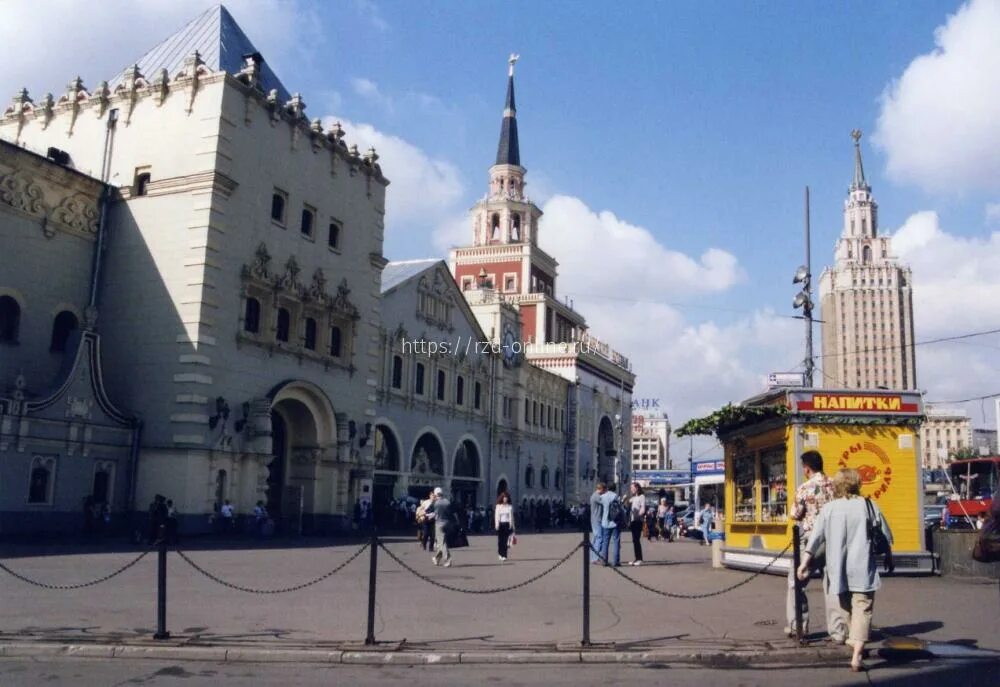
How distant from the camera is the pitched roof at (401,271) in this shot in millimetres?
45219

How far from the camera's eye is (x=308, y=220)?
3434cm

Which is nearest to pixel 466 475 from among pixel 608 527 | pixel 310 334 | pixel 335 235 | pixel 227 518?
pixel 310 334

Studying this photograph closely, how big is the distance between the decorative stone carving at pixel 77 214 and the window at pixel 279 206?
224 inches

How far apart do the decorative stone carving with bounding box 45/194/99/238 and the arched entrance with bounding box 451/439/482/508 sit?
79.6 feet

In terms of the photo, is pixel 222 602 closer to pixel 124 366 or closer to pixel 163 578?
pixel 163 578

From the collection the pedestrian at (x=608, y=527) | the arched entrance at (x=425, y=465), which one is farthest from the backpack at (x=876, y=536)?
the arched entrance at (x=425, y=465)

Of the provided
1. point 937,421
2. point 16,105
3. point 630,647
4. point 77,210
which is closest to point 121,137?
point 77,210

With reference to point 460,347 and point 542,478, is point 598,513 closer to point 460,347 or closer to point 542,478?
point 460,347

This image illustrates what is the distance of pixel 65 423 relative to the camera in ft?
82.9

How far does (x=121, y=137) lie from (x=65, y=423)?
432 inches

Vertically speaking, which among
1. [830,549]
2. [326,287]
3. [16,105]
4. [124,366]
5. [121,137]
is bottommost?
[830,549]

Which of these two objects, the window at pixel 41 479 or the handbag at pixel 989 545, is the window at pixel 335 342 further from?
the handbag at pixel 989 545

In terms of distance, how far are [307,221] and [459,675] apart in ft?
91.4

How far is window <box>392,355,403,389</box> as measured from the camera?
43.9 metres
